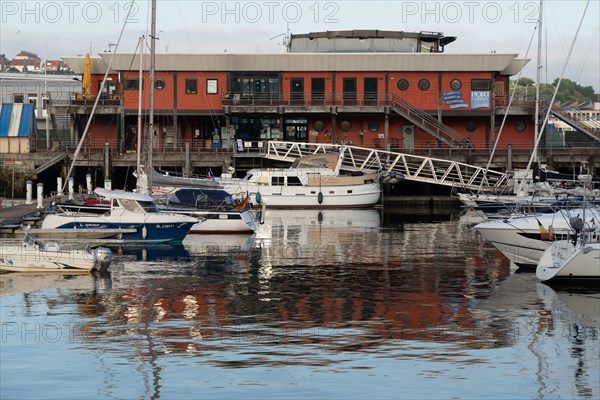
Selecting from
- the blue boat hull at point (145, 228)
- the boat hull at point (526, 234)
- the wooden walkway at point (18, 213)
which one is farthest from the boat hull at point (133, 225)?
the boat hull at point (526, 234)

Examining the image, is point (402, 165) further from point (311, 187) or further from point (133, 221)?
point (133, 221)

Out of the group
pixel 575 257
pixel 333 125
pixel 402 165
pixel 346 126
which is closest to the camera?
pixel 575 257

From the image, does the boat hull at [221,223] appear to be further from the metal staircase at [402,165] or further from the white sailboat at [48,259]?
the metal staircase at [402,165]

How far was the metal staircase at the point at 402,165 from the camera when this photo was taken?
68.9 metres

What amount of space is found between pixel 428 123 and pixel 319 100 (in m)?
7.75

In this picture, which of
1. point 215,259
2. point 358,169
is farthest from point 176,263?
point 358,169

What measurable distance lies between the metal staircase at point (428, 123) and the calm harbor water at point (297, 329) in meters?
32.9

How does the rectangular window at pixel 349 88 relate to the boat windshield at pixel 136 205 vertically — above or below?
above

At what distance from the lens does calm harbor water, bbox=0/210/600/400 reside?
2114cm

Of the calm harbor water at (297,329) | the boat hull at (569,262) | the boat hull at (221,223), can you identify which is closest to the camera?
the calm harbor water at (297,329)

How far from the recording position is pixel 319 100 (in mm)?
76188

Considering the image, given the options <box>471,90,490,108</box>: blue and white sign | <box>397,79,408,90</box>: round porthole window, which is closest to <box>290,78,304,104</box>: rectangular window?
<box>397,79,408,90</box>: round porthole window

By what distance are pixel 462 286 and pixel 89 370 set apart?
49.5 feet

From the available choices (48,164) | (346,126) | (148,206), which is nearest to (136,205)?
(148,206)
